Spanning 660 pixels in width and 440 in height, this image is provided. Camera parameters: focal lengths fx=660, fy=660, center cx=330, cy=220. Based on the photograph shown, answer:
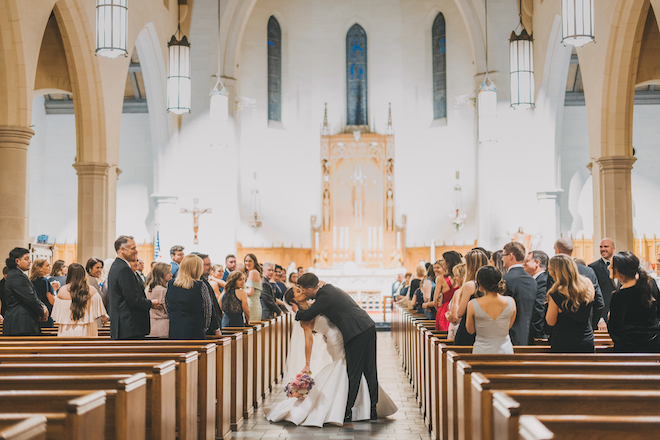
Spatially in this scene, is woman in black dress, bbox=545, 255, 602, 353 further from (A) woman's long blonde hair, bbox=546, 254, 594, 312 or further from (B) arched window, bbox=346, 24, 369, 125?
(B) arched window, bbox=346, 24, 369, 125

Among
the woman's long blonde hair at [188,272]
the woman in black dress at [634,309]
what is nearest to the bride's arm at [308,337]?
the woman's long blonde hair at [188,272]

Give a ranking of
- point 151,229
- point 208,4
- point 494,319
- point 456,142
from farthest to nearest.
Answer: point 456,142, point 151,229, point 208,4, point 494,319

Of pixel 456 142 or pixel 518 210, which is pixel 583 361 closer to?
pixel 518 210

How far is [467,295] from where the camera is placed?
190 inches

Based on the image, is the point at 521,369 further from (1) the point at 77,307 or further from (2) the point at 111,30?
(2) the point at 111,30

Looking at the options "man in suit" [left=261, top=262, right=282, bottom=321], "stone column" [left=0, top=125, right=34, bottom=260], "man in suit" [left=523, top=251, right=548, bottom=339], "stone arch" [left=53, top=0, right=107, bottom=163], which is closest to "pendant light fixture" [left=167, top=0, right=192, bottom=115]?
"stone arch" [left=53, top=0, right=107, bottom=163]

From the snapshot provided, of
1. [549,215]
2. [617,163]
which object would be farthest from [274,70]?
[617,163]

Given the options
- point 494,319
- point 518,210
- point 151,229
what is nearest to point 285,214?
point 151,229

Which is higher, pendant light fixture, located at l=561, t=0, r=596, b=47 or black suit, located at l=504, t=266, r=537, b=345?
pendant light fixture, located at l=561, t=0, r=596, b=47

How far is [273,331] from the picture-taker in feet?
26.4

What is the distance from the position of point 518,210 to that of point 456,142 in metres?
3.87

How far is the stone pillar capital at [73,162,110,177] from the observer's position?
11.8 m

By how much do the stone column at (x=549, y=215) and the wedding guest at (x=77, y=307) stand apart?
12.1 m

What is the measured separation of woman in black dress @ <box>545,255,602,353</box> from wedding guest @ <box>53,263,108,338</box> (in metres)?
3.91
